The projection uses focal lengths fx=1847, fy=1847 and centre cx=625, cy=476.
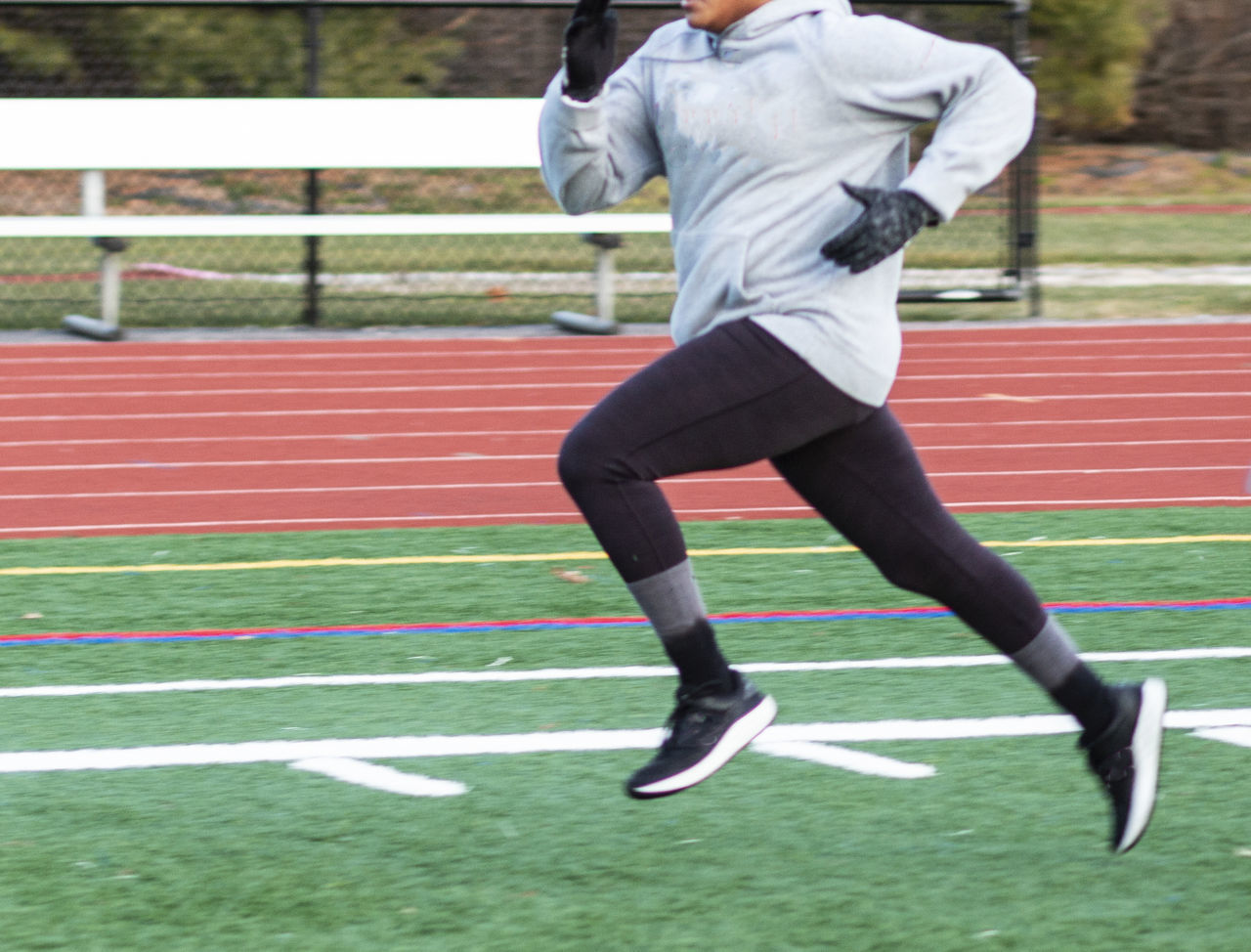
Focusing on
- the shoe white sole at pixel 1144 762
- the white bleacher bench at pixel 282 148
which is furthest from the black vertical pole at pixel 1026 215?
the shoe white sole at pixel 1144 762

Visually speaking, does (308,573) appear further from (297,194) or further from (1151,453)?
(297,194)

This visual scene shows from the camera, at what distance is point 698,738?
296 centimetres

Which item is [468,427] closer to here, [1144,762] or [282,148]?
[282,148]

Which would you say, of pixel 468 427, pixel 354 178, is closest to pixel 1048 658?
pixel 468 427

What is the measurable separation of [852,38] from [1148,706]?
45.5 inches

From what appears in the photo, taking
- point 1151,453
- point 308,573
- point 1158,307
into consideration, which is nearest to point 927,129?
point 1158,307

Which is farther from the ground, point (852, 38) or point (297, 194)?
point (852, 38)

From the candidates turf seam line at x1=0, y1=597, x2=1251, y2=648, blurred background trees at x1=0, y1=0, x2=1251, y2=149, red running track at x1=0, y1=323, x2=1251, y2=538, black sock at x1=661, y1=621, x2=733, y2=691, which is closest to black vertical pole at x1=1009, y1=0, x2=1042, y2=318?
red running track at x1=0, y1=323, x2=1251, y2=538

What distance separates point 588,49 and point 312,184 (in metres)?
9.40

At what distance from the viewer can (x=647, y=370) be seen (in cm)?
283

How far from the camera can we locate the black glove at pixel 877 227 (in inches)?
106

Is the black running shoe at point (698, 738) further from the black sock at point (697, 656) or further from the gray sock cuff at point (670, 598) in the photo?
the gray sock cuff at point (670, 598)

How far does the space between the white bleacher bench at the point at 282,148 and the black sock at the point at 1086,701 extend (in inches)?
338

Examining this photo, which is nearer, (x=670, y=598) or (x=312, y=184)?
(x=670, y=598)
